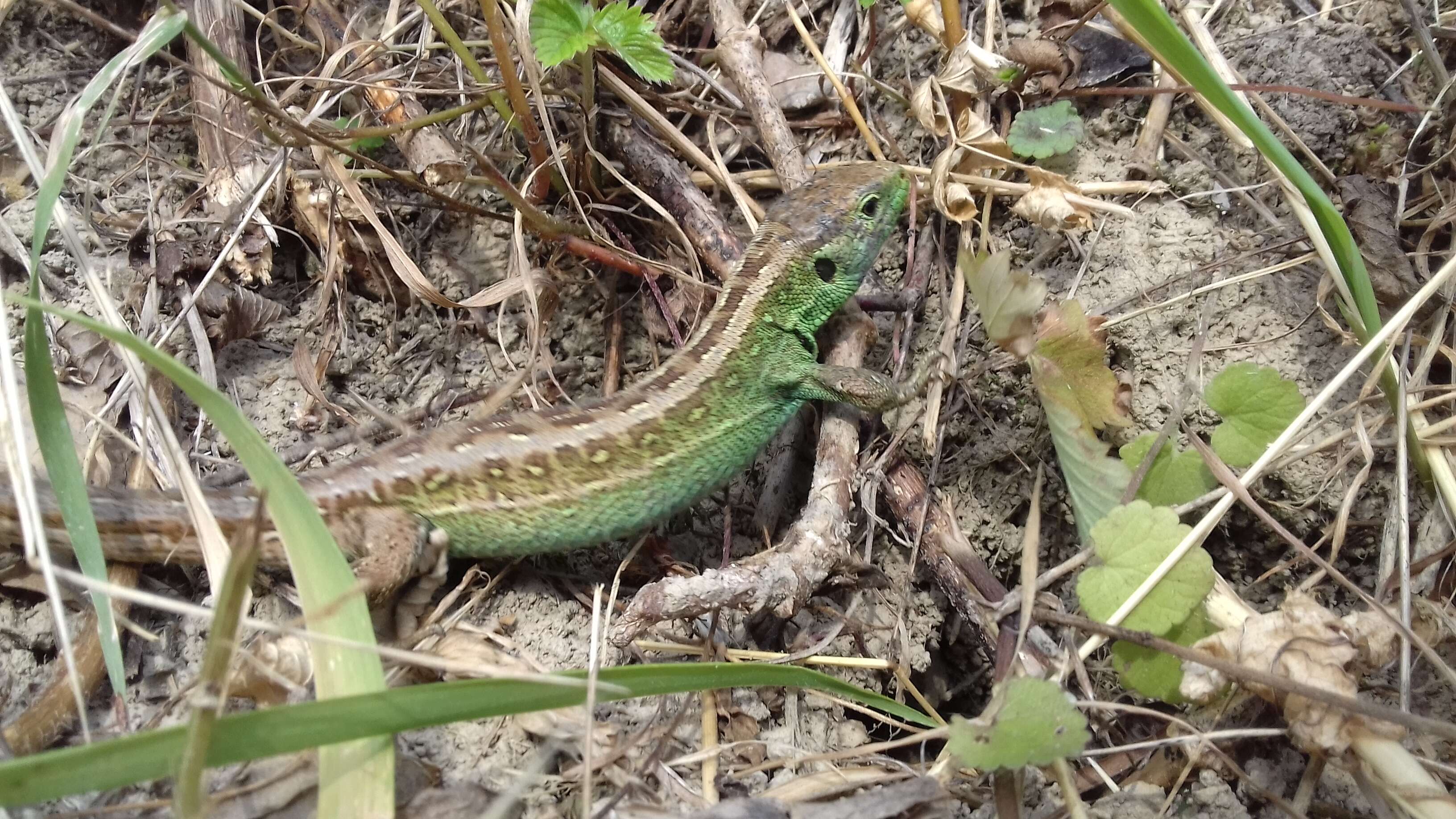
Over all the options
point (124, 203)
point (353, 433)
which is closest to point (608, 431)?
point (353, 433)

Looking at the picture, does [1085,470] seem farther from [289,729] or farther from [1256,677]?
[289,729]

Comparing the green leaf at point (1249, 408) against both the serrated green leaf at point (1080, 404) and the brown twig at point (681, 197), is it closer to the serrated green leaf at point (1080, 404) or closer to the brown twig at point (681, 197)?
the serrated green leaf at point (1080, 404)

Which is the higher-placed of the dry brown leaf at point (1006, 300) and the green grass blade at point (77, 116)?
the green grass blade at point (77, 116)

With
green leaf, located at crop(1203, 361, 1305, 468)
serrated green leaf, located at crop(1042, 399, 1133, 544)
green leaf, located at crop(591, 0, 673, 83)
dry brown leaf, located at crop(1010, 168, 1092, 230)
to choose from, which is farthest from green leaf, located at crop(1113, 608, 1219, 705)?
green leaf, located at crop(591, 0, 673, 83)

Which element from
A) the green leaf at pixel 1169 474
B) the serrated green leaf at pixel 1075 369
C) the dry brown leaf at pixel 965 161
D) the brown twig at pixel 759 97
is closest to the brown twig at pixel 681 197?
the brown twig at pixel 759 97

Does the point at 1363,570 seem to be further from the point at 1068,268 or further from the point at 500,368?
the point at 500,368

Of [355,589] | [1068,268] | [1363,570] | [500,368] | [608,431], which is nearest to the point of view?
[355,589]

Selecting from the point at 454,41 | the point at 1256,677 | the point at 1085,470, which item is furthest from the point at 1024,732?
the point at 454,41
